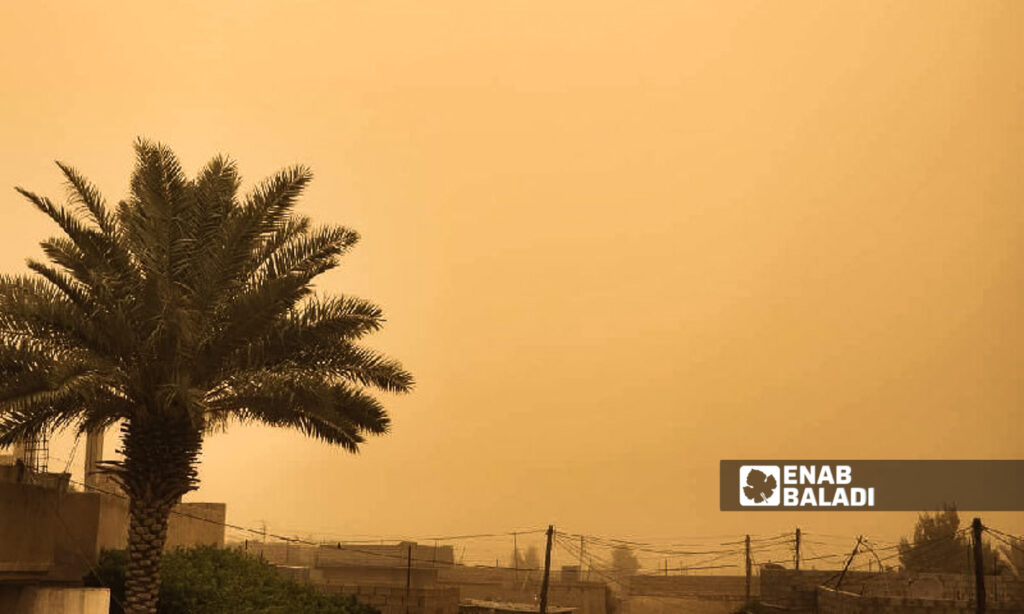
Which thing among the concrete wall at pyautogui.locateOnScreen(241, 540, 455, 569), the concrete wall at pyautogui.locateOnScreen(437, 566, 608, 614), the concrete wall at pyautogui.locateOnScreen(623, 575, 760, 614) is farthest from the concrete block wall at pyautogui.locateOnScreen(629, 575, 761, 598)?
the concrete wall at pyautogui.locateOnScreen(241, 540, 455, 569)

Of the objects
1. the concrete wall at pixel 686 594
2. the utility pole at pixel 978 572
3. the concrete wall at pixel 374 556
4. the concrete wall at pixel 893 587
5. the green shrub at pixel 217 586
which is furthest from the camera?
the concrete wall at pixel 374 556

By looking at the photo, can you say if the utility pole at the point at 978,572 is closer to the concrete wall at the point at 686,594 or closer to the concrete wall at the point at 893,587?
the concrete wall at the point at 893,587

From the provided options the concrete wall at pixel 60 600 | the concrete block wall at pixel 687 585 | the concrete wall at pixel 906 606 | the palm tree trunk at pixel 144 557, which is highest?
the palm tree trunk at pixel 144 557

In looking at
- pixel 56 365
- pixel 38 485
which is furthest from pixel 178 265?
pixel 38 485

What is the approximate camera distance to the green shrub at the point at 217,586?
64.4 feet

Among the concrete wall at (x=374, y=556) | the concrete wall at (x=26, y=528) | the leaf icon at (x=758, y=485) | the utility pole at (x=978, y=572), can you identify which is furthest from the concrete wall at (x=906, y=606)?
the concrete wall at (x=374, y=556)

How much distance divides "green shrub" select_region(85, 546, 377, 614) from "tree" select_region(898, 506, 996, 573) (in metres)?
55.0

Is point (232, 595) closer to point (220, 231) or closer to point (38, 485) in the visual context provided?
point (38, 485)

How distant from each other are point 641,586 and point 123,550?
118ft

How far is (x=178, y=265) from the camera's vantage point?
16375 mm

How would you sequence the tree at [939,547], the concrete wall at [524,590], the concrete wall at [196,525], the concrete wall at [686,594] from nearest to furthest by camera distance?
the concrete wall at [196,525] → the concrete wall at [686,594] → the concrete wall at [524,590] → the tree at [939,547]

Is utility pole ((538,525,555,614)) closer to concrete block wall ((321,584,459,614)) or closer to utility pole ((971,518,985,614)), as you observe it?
concrete block wall ((321,584,459,614))

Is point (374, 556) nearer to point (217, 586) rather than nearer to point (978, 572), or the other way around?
point (978, 572)

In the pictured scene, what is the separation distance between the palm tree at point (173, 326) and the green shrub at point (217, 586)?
113 inches
